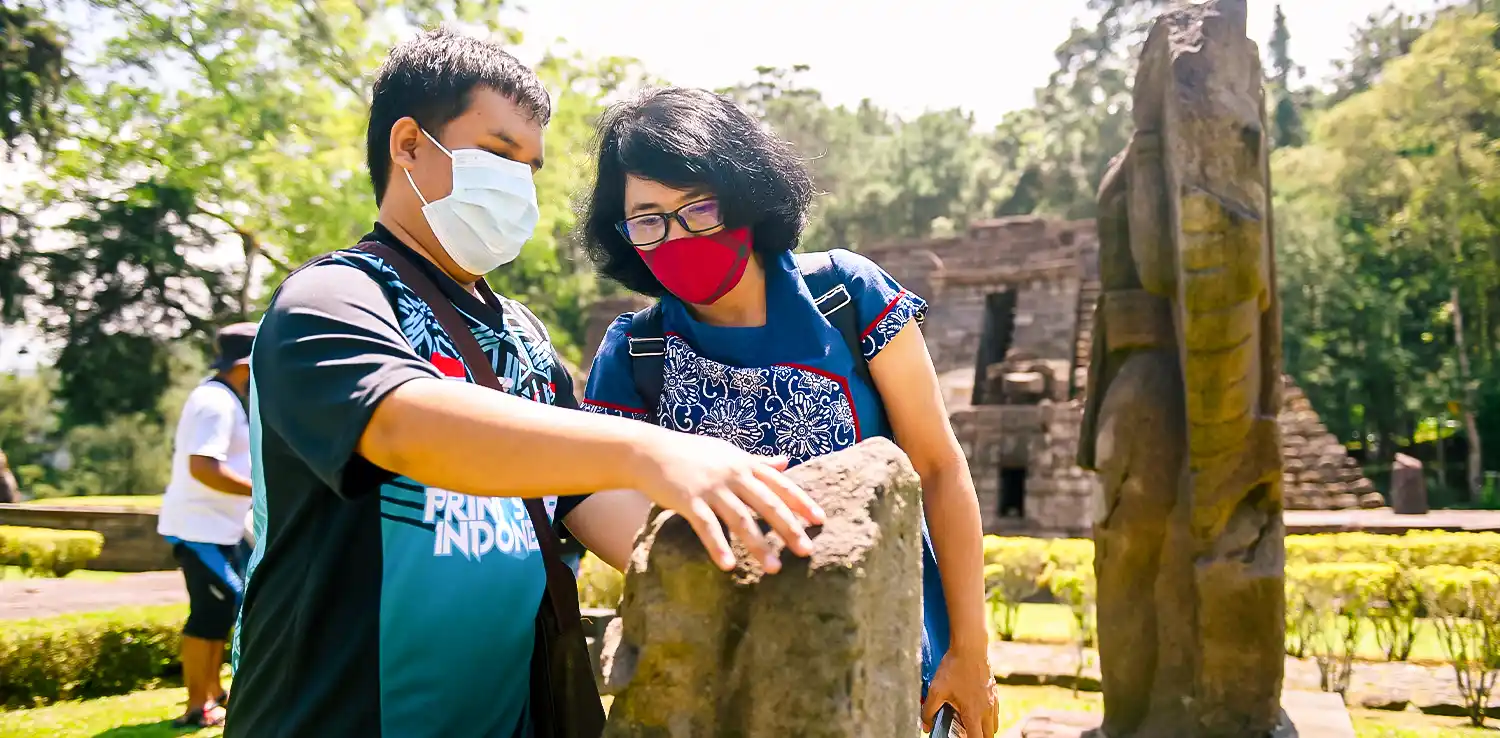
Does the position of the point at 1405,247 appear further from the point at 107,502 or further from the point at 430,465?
the point at 430,465

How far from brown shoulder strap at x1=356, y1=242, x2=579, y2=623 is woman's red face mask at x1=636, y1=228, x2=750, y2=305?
385 millimetres

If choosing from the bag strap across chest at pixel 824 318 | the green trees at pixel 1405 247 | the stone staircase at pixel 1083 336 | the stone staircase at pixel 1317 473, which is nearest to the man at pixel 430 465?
the bag strap across chest at pixel 824 318

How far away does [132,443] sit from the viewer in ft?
101

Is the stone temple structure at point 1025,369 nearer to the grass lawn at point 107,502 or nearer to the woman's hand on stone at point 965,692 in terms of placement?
the grass lawn at point 107,502

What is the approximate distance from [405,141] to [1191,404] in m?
3.73

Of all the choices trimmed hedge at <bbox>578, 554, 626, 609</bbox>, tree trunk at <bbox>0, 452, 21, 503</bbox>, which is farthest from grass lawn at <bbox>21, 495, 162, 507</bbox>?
trimmed hedge at <bbox>578, 554, 626, 609</bbox>

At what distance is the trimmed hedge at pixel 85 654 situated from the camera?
21.2ft

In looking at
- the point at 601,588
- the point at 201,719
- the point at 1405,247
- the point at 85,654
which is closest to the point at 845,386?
the point at 201,719

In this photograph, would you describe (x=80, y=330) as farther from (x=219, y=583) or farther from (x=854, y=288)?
(x=854, y=288)

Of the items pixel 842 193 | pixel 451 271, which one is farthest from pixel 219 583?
pixel 842 193

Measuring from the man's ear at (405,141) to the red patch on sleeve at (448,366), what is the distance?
346 mm

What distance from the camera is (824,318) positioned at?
6.03 ft

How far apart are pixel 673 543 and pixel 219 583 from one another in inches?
192

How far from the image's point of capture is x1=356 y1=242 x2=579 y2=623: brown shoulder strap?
4.85 feet
